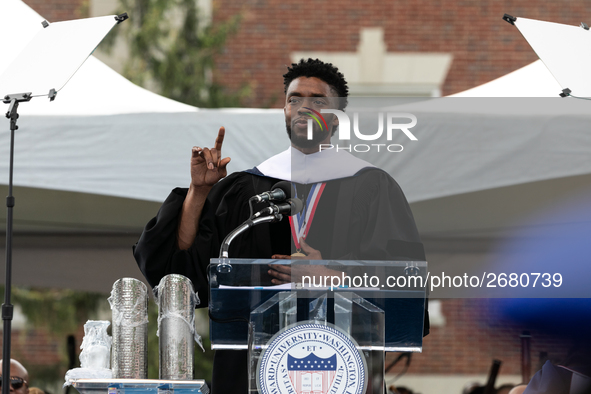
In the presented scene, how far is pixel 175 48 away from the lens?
25.3 feet

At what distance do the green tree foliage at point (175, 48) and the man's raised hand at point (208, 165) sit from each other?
5.46 meters

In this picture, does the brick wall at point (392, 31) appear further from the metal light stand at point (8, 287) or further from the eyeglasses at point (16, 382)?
the metal light stand at point (8, 287)

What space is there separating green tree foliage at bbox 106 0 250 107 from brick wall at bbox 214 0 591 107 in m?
0.78

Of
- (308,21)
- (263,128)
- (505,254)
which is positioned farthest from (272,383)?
(308,21)

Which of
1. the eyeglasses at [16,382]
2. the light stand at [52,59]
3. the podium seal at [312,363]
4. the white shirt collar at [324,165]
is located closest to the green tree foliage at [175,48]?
the eyeglasses at [16,382]

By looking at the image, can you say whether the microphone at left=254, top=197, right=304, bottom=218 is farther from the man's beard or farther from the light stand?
the light stand

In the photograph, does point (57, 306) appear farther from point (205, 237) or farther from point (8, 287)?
point (205, 237)

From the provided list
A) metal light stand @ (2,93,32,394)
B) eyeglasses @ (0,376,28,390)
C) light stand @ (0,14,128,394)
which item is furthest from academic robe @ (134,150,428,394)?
eyeglasses @ (0,376,28,390)

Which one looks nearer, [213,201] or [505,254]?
[505,254]

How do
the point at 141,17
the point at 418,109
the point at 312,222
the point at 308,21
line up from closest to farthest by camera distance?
the point at 312,222 → the point at 418,109 → the point at 141,17 → the point at 308,21

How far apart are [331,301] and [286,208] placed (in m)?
0.30

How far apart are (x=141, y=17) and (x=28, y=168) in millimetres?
4942

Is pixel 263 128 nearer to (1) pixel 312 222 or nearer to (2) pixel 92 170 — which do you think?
(2) pixel 92 170

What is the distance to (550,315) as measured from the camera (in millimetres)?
2709
